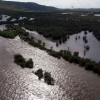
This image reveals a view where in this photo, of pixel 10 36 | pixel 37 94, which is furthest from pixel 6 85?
pixel 10 36

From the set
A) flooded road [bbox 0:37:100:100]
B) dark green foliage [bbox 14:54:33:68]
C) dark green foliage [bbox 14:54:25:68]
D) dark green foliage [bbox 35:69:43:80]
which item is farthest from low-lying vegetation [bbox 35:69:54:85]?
dark green foliage [bbox 14:54:25:68]

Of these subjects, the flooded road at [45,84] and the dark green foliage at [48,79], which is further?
the dark green foliage at [48,79]

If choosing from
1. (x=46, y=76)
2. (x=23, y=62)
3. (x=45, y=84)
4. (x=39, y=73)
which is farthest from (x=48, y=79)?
(x=23, y=62)

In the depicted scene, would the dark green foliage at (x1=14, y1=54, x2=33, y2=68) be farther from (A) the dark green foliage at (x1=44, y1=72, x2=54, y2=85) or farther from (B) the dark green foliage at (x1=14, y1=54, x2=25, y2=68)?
(A) the dark green foliage at (x1=44, y1=72, x2=54, y2=85)

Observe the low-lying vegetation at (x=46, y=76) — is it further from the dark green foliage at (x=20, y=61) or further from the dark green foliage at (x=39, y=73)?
the dark green foliage at (x=20, y=61)

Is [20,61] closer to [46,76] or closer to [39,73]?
[39,73]

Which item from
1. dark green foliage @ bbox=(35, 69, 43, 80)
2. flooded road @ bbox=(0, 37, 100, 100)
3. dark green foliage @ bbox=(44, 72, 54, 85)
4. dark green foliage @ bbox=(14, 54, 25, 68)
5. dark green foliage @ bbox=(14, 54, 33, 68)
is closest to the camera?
flooded road @ bbox=(0, 37, 100, 100)

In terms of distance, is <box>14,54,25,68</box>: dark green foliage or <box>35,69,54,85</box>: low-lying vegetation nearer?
<box>35,69,54,85</box>: low-lying vegetation

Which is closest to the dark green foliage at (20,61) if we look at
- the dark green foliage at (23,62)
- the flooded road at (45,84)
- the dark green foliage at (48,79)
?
the dark green foliage at (23,62)
